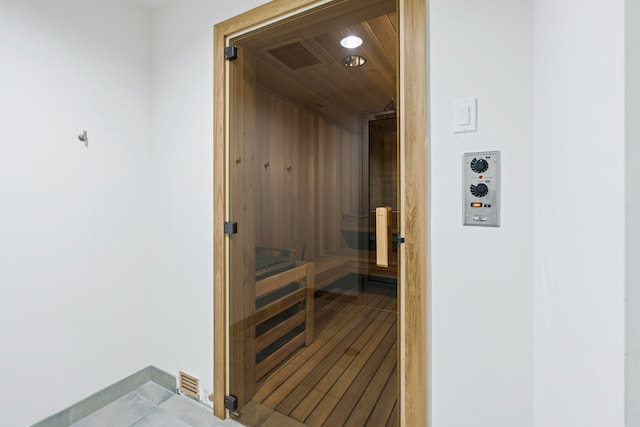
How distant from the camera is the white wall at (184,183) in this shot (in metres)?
1.78

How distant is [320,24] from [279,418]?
2.10 m

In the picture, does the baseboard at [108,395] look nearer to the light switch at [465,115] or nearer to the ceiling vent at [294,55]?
the ceiling vent at [294,55]

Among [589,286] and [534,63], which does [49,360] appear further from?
[534,63]

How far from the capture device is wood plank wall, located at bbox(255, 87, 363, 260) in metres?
1.56

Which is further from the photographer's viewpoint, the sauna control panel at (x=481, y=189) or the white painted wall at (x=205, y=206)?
the sauna control panel at (x=481, y=189)

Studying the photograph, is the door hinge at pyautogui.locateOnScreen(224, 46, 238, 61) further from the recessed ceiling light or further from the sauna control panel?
the sauna control panel

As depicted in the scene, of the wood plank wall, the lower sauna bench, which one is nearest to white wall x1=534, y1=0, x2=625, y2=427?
the wood plank wall

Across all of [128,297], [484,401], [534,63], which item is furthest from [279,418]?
[534,63]

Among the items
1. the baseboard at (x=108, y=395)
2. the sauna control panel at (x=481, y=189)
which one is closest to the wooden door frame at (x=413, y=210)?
the sauna control panel at (x=481, y=189)

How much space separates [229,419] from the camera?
5.55 ft

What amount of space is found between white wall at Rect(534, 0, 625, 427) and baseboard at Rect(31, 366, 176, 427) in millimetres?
2102

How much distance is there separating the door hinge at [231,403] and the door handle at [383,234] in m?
1.18

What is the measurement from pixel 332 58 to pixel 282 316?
1488 millimetres

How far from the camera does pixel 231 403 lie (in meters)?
1.68
